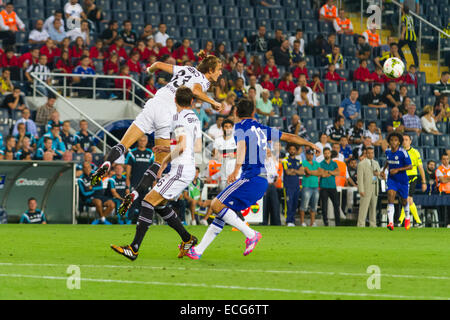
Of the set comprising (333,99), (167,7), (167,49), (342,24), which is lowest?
(333,99)

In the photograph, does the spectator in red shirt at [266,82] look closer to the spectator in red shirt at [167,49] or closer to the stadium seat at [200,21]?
the spectator in red shirt at [167,49]

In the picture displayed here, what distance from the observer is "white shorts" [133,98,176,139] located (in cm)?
1226

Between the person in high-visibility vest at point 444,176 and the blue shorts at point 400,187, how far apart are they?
12.7ft

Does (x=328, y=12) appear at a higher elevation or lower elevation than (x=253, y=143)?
higher

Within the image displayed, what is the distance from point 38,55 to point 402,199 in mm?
10352

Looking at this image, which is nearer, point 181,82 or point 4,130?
point 181,82

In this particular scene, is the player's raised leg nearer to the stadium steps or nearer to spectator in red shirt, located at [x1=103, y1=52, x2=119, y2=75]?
spectator in red shirt, located at [x1=103, y1=52, x2=119, y2=75]

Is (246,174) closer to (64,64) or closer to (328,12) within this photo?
(64,64)

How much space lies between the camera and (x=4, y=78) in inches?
894

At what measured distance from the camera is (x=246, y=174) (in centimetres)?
1123

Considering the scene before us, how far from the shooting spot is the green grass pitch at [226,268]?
24.9ft

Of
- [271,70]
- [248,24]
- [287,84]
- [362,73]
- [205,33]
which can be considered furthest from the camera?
[248,24]

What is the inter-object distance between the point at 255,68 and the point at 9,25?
7.49 m

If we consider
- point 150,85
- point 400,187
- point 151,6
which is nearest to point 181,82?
point 400,187
